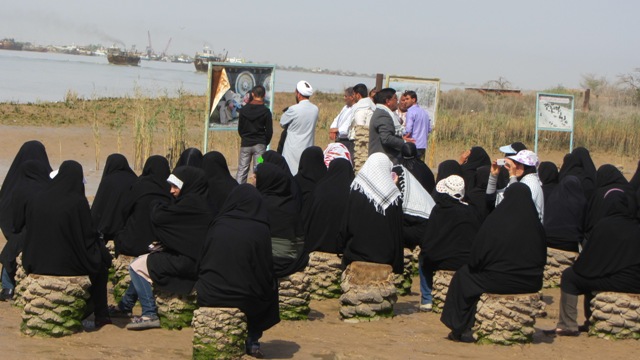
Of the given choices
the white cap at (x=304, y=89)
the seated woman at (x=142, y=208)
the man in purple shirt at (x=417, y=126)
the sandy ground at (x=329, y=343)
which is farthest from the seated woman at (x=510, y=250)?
the man in purple shirt at (x=417, y=126)

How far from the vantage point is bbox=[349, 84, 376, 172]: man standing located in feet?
38.1

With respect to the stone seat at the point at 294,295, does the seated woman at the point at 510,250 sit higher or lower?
higher

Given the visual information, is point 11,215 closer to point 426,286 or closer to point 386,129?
point 426,286

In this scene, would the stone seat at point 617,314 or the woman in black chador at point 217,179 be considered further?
the woman in black chador at point 217,179

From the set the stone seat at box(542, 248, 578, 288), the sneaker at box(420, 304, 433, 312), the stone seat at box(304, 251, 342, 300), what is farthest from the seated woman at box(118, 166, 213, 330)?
the stone seat at box(542, 248, 578, 288)

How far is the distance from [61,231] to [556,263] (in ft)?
16.1

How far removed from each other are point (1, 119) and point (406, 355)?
15.6 metres

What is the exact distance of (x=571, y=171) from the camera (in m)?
10.8

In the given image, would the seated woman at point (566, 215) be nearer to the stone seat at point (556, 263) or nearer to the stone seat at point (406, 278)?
the stone seat at point (556, 263)

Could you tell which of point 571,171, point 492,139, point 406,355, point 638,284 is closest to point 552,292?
point 571,171

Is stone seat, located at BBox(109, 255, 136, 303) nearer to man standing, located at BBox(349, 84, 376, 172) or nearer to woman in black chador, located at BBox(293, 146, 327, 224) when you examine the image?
woman in black chador, located at BBox(293, 146, 327, 224)

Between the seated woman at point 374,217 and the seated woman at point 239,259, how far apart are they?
1.52m

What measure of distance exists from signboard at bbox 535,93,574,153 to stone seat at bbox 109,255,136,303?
36.7 ft

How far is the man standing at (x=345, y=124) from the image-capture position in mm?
12047
